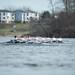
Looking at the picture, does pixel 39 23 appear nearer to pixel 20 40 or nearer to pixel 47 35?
pixel 47 35

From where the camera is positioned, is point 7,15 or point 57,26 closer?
point 57,26

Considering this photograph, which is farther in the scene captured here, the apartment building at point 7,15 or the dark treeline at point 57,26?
the apartment building at point 7,15

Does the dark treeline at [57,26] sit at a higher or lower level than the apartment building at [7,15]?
lower

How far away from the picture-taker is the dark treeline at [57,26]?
6592 cm

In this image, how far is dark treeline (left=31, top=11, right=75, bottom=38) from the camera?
65.9 metres

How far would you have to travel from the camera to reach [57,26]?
68.8 metres

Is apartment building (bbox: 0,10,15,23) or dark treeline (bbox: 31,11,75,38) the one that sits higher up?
apartment building (bbox: 0,10,15,23)

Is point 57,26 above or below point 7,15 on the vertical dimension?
below

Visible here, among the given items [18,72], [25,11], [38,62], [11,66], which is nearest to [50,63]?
[38,62]

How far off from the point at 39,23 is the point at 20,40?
2266 cm

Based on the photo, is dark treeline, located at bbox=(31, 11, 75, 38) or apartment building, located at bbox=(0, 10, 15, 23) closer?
dark treeline, located at bbox=(31, 11, 75, 38)

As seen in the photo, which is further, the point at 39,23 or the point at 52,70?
the point at 39,23

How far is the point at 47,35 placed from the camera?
66.2 metres

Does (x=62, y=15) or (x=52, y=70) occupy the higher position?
(x=62, y=15)
